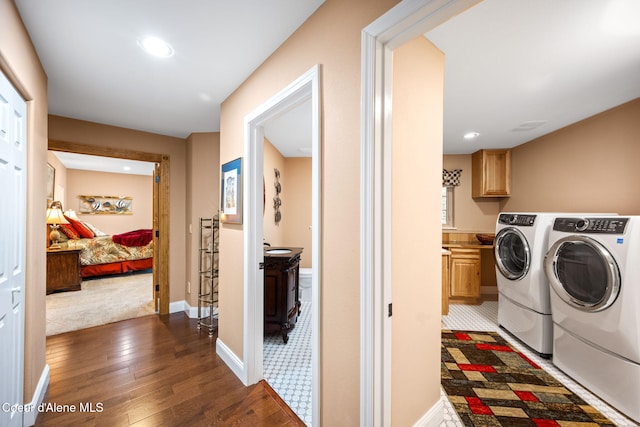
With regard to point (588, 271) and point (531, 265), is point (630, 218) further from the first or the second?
point (531, 265)

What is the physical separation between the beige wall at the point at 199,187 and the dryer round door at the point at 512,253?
3574mm

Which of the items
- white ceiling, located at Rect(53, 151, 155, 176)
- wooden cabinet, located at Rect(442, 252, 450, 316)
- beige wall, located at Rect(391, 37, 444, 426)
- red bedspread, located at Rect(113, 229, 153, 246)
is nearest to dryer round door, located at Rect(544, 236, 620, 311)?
wooden cabinet, located at Rect(442, 252, 450, 316)

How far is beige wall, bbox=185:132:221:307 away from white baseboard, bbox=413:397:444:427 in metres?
2.89

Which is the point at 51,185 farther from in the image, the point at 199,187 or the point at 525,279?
the point at 525,279

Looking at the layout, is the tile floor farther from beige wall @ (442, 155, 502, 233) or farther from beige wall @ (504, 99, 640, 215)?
beige wall @ (504, 99, 640, 215)

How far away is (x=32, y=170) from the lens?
5.25ft

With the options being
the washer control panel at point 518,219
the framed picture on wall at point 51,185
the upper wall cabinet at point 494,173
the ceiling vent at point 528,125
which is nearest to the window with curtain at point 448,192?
the upper wall cabinet at point 494,173

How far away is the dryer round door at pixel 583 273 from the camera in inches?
Answer: 68.1

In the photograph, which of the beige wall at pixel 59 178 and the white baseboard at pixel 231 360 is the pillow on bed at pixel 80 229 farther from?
the white baseboard at pixel 231 360

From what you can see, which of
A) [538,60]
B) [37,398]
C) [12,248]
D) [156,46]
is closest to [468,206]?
[538,60]

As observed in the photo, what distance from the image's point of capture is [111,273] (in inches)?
202

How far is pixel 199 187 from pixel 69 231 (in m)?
3.60

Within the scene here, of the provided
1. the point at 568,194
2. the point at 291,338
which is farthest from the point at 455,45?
the point at 291,338

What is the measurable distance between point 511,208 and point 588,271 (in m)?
2.25
